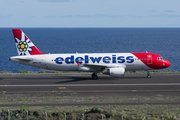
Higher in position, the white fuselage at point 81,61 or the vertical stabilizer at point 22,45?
the vertical stabilizer at point 22,45

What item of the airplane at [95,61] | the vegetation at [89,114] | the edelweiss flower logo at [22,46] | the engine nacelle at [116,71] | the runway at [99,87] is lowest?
the vegetation at [89,114]

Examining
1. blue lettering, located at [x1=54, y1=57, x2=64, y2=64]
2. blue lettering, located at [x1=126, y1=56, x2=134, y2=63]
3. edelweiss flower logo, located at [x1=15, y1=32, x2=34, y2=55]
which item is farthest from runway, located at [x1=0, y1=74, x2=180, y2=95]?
edelweiss flower logo, located at [x1=15, y1=32, x2=34, y2=55]

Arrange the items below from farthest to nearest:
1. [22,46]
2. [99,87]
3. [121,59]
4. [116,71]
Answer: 1. [22,46]
2. [121,59]
3. [116,71]
4. [99,87]

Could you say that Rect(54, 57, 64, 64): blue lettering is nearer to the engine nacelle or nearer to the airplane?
the airplane

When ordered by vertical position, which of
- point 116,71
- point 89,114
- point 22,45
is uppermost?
point 22,45

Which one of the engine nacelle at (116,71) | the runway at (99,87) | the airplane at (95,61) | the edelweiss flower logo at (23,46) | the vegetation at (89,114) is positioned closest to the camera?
the vegetation at (89,114)

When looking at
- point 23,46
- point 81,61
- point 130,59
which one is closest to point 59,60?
point 81,61

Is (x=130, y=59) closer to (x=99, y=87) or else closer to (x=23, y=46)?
(x=99, y=87)

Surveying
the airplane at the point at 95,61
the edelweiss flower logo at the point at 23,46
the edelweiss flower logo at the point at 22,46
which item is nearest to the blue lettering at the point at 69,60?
the airplane at the point at 95,61

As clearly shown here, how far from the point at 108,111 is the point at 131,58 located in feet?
67.5

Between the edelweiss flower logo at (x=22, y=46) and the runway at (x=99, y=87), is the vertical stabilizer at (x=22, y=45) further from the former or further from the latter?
the runway at (x=99, y=87)

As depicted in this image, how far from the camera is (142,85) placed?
113ft

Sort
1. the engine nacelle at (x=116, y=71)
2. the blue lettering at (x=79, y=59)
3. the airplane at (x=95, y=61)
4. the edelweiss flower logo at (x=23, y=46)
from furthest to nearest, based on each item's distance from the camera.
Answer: the edelweiss flower logo at (x=23, y=46), the blue lettering at (x=79, y=59), the airplane at (x=95, y=61), the engine nacelle at (x=116, y=71)

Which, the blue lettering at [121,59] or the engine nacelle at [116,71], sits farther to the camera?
the blue lettering at [121,59]
